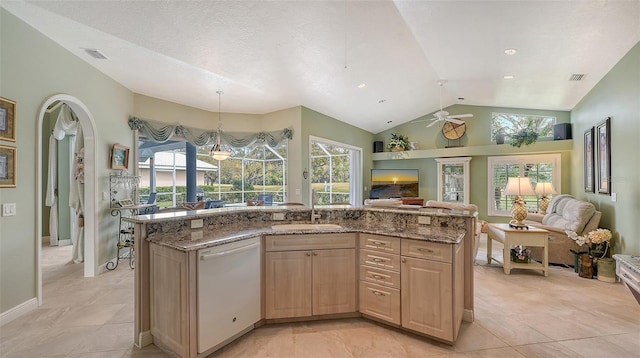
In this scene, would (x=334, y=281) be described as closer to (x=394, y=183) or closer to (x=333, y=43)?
(x=333, y=43)

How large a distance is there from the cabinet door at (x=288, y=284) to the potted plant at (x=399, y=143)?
21.1ft

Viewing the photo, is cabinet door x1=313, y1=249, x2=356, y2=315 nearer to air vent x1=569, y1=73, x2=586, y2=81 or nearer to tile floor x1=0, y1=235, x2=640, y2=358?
tile floor x1=0, y1=235, x2=640, y2=358

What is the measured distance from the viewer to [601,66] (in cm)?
405

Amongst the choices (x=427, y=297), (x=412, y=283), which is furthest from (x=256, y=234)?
(x=427, y=297)

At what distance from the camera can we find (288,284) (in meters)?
2.56

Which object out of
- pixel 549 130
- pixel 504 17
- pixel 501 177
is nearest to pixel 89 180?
pixel 504 17

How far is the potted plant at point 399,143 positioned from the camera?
828 cm

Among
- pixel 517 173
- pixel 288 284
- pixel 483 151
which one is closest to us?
pixel 288 284

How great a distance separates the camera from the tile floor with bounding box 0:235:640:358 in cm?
220

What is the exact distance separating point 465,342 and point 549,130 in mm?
6755

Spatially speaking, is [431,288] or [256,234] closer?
[431,288]

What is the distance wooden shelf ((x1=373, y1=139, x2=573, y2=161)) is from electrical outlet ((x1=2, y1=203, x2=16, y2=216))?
770 cm

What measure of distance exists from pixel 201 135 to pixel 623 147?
6.96 m

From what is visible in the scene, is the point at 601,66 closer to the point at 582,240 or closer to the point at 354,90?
the point at 582,240
